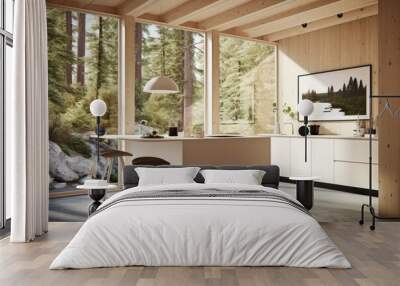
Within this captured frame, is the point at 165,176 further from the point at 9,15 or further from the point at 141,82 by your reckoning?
the point at 141,82

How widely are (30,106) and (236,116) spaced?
542cm

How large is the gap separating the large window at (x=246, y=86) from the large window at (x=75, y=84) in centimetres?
246

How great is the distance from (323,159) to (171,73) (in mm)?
3106

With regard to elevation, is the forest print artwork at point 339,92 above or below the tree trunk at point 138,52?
below

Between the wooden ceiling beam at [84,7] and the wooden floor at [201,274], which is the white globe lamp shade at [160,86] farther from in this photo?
the wooden floor at [201,274]

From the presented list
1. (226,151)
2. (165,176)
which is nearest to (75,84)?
(226,151)

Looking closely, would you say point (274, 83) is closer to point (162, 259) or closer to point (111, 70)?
point (111, 70)

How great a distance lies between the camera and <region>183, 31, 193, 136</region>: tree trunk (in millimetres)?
8648

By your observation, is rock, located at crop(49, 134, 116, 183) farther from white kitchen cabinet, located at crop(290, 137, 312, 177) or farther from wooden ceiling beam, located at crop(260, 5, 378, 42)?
wooden ceiling beam, located at crop(260, 5, 378, 42)

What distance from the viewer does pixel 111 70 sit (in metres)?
7.82

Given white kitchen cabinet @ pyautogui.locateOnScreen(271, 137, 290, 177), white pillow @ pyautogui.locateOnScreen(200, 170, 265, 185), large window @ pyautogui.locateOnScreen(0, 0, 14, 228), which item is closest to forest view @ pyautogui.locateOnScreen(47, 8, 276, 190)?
white kitchen cabinet @ pyautogui.locateOnScreen(271, 137, 290, 177)

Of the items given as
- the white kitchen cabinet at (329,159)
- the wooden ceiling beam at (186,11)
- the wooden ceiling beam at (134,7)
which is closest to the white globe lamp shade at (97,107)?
the wooden ceiling beam at (134,7)

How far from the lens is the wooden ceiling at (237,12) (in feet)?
23.9

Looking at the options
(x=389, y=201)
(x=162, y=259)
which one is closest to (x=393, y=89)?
(x=389, y=201)
